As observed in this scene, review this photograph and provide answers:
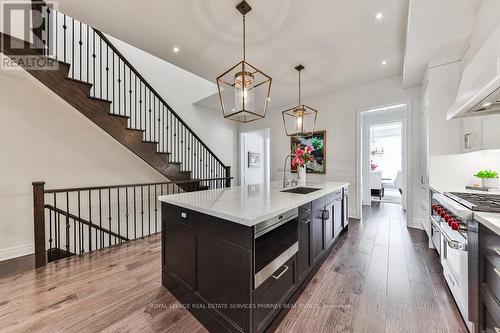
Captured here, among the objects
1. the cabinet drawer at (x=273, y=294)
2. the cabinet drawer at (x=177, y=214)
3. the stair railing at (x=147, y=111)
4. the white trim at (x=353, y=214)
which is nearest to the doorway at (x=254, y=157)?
the stair railing at (x=147, y=111)

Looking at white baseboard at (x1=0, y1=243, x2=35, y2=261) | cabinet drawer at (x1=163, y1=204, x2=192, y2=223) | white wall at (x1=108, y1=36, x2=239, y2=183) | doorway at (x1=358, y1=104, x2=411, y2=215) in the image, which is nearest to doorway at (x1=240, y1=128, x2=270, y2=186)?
white wall at (x1=108, y1=36, x2=239, y2=183)

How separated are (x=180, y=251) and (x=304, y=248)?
114 cm

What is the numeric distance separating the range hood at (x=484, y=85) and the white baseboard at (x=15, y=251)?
547 centimetres

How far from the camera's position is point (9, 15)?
222 centimetres

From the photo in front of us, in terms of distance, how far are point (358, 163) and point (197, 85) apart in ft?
14.7

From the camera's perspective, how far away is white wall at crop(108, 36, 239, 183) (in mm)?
4414

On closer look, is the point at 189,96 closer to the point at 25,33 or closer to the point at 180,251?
the point at 25,33

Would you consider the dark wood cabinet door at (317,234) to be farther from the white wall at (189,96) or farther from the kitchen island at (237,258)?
the white wall at (189,96)

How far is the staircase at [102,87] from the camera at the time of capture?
2408mm

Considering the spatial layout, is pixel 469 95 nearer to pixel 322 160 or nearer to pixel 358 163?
pixel 358 163

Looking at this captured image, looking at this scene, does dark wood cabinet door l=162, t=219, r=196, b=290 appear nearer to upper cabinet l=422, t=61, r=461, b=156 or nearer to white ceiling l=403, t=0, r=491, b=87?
white ceiling l=403, t=0, r=491, b=87

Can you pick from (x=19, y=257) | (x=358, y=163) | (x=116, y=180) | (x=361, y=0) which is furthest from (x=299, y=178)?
(x=19, y=257)

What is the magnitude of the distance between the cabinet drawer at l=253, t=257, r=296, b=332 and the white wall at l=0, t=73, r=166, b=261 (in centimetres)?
379

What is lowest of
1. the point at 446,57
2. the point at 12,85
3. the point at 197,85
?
the point at 12,85
